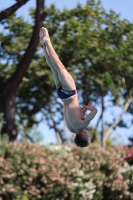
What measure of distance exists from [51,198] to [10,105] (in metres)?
6.65

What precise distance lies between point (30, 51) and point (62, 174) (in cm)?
581

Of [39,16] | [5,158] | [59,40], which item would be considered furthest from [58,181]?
[59,40]

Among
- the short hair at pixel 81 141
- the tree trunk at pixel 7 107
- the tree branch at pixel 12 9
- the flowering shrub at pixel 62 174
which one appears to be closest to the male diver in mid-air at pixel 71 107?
the short hair at pixel 81 141

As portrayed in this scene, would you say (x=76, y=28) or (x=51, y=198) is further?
(x=76, y=28)

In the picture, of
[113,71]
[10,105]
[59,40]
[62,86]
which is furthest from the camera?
→ [113,71]

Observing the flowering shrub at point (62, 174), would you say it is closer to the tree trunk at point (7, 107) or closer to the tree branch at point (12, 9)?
the tree branch at point (12, 9)

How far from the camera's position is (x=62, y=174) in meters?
15.2

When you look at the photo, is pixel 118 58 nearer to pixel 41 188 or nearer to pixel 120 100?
pixel 120 100

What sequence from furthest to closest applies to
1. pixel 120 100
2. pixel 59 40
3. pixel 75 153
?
pixel 120 100, pixel 59 40, pixel 75 153

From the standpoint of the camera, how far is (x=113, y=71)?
25.5 metres

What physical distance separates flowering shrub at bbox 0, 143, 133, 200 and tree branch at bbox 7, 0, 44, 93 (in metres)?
4.52

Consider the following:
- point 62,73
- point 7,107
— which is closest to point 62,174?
point 7,107

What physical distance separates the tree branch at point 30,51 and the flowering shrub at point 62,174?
452 centimetres

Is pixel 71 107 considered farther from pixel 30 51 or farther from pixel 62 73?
pixel 30 51
